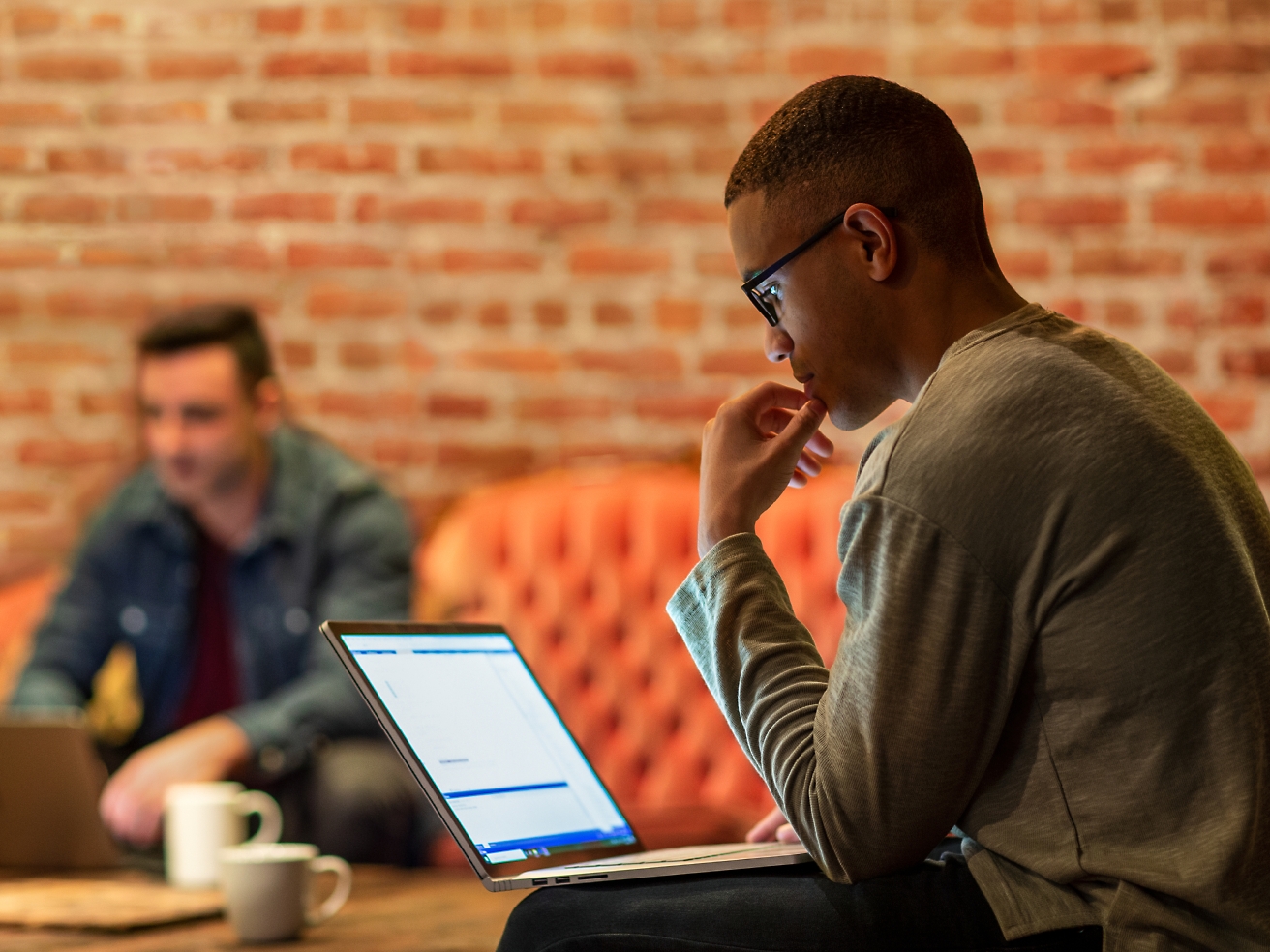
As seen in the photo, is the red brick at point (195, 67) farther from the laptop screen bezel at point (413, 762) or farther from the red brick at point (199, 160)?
the laptop screen bezel at point (413, 762)

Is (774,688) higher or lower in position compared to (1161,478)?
lower

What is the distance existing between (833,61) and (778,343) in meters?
2.24

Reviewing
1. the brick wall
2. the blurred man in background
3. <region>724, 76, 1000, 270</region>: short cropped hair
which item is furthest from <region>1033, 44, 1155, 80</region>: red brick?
<region>724, 76, 1000, 270</region>: short cropped hair

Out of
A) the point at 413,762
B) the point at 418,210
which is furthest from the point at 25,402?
the point at 413,762

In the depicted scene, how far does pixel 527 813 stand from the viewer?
4.10 ft

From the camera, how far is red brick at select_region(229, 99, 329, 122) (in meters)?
3.33

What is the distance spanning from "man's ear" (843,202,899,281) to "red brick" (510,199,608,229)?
225cm

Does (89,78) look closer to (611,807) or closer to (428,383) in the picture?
(428,383)

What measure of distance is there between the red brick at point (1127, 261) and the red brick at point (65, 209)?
2436mm

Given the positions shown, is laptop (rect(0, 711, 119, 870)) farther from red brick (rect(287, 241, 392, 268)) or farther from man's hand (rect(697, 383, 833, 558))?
red brick (rect(287, 241, 392, 268))

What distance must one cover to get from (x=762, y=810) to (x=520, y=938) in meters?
1.79

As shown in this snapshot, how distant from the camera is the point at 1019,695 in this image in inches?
37.2

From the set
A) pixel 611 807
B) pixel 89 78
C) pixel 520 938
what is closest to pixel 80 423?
pixel 89 78

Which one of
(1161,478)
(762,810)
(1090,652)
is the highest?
(1161,478)
